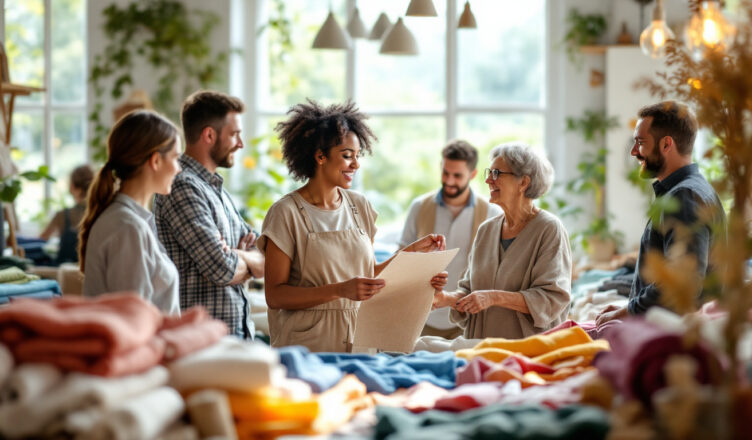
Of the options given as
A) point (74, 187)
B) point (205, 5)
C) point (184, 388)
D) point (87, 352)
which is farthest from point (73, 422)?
point (205, 5)

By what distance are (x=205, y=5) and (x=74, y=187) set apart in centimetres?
218

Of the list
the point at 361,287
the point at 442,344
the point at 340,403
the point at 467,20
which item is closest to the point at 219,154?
the point at 361,287

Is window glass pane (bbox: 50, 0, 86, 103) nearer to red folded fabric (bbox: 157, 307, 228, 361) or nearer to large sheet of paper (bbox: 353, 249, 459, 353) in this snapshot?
large sheet of paper (bbox: 353, 249, 459, 353)

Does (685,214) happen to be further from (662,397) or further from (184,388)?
(184,388)

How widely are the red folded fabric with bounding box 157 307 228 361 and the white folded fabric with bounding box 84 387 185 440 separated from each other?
0.55ft

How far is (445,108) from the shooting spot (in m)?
7.81

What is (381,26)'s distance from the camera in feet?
18.8

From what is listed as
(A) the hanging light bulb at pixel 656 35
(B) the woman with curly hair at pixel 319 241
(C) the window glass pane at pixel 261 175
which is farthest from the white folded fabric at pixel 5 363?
(C) the window glass pane at pixel 261 175

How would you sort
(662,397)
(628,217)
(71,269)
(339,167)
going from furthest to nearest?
(628,217), (71,269), (339,167), (662,397)

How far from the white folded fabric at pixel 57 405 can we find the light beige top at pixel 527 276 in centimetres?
200

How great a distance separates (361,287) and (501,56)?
5158mm

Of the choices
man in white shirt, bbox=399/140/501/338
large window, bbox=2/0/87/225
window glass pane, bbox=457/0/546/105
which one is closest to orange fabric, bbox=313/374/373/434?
man in white shirt, bbox=399/140/501/338

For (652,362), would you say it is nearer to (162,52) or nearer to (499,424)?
(499,424)

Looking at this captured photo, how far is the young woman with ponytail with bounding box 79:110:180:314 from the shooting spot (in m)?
2.46
